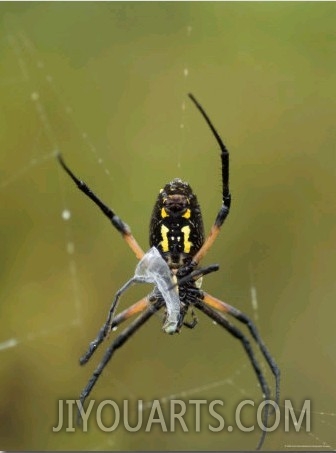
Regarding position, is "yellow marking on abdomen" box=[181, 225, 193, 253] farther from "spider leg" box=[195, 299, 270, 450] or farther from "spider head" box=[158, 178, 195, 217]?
"spider leg" box=[195, 299, 270, 450]

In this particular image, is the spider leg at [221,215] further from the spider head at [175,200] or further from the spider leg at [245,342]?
the spider leg at [245,342]

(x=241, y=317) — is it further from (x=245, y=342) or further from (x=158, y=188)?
(x=158, y=188)

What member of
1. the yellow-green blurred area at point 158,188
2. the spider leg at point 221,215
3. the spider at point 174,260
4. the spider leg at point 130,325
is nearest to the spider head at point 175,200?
the spider at point 174,260

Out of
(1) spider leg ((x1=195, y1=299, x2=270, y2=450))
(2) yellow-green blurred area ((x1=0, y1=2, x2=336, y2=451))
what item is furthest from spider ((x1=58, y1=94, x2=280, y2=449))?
(2) yellow-green blurred area ((x1=0, y1=2, x2=336, y2=451))

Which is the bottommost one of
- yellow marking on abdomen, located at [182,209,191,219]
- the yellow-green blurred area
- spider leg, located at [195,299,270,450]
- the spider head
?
spider leg, located at [195,299,270,450]

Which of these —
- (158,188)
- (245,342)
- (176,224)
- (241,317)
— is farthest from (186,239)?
(158,188)
